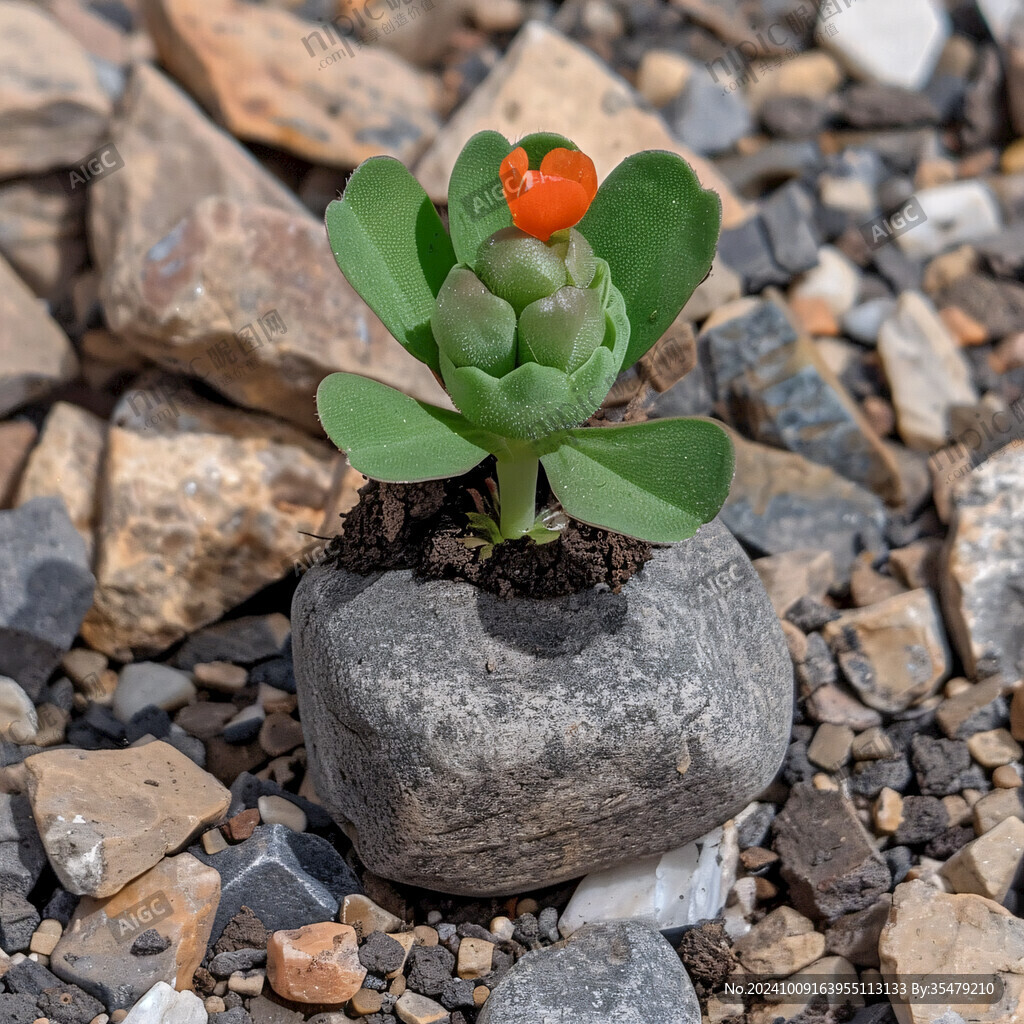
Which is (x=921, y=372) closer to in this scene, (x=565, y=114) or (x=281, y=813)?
(x=565, y=114)

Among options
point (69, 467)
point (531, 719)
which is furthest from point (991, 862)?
point (69, 467)

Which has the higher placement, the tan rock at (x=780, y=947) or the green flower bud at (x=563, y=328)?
the green flower bud at (x=563, y=328)

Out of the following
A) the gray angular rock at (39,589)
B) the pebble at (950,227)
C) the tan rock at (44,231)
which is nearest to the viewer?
the gray angular rock at (39,589)

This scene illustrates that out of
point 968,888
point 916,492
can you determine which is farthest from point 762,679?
point 916,492

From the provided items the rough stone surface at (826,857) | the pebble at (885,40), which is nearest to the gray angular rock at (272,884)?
the rough stone surface at (826,857)

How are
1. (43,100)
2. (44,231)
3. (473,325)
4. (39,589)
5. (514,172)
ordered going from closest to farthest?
(514,172) → (473,325) → (39,589) → (43,100) → (44,231)

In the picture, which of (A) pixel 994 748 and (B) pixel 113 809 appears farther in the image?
(A) pixel 994 748

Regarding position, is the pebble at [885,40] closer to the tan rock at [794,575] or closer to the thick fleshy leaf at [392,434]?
the tan rock at [794,575]
